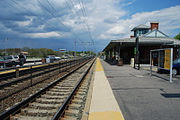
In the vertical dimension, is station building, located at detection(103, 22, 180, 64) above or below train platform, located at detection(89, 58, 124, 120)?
above

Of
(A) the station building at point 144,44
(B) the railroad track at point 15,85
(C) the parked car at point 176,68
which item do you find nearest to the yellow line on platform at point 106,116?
(B) the railroad track at point 15,85

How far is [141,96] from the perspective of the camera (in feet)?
21.1

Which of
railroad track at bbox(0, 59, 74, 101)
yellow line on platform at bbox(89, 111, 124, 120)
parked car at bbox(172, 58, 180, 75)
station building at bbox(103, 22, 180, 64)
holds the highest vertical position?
Result: station building at bbox(103, 22, 180, 64)

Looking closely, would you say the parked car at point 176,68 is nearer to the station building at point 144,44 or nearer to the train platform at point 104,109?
the station building at point 144,44

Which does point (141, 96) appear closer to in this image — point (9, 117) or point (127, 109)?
point (127, 109)

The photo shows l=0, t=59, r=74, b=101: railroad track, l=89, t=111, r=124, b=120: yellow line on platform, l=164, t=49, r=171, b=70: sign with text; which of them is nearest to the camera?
l=89, t=111, r=124, b=120: yellow line on platform

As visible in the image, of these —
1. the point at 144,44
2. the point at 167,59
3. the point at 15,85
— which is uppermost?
the point at 144,44

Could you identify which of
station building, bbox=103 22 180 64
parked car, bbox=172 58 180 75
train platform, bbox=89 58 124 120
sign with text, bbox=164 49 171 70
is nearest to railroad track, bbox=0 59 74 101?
train platform, bbox=89 58 124 120

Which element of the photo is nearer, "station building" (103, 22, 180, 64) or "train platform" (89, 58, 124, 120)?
"train platform" (89, 58, 124, 120)

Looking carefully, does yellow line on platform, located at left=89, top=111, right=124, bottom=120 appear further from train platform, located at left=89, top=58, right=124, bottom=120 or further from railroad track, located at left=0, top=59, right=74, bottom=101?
railroad track, located at left=0, top=59, right=74, bottom=101

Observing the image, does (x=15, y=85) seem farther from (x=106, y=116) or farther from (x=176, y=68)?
(x=176, y=68)

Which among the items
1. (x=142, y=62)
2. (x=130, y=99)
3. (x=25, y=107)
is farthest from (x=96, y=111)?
(x=142, y=62)

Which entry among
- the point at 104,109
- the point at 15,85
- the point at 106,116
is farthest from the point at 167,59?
the point at 15,85

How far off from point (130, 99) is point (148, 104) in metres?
0.80
